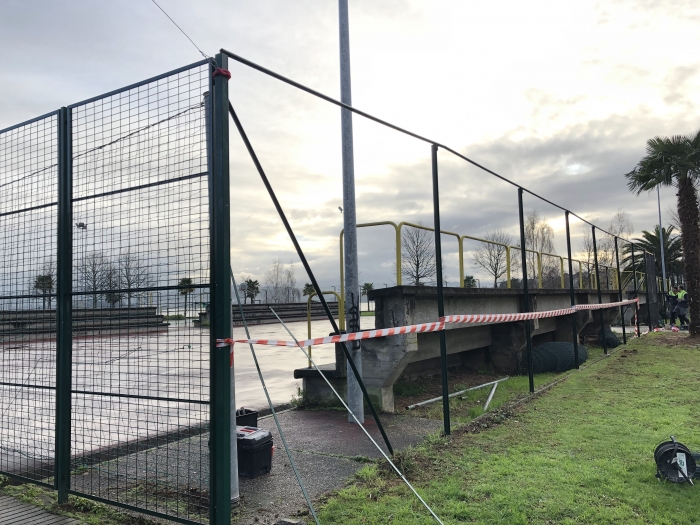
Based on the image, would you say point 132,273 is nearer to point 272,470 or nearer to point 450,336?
point 272,470

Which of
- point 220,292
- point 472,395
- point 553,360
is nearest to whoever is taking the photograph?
point 220,292

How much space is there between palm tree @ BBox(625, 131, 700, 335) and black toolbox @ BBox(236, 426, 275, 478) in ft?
54.5

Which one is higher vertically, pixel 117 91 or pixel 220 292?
pixel 117 91

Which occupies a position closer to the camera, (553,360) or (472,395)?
(472,395)

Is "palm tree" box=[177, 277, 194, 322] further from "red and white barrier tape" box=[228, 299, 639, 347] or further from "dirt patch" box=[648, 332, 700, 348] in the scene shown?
"dirt patch" box=[648, 332, 700, 348]

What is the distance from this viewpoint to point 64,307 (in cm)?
448

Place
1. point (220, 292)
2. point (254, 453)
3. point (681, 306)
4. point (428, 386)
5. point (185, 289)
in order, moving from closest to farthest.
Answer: point (220, 292) < point (185, 289) < point (254, 453) < point (428, 386) < point (681, 306)

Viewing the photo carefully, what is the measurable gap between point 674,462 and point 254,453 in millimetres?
3615

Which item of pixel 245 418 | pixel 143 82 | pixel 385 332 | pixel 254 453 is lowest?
pixel 254 453

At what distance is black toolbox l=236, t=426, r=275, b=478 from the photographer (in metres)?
4.78

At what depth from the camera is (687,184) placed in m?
17.3

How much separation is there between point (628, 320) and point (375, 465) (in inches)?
1039

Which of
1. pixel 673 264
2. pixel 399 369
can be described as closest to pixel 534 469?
pixel 399 369

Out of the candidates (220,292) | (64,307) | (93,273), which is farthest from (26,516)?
(220,292)
